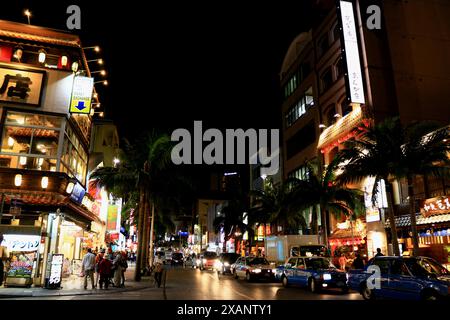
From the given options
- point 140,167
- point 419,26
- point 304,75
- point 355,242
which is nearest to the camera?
point 140,167

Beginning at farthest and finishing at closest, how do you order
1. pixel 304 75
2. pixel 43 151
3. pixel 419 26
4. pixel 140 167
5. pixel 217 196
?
1. pixel 217 196
2. pixel 304 75
3. pixel 419 26
4. pixel 140 167
5. pixel 43 151

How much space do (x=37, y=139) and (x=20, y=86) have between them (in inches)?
111

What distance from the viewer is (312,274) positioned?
1827 centimetres

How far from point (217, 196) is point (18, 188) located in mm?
123194

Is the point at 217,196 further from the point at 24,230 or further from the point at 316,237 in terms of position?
the point at 24,230

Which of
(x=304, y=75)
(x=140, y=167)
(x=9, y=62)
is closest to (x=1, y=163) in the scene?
(x=9, y=62)

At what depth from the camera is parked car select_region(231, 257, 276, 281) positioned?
985 inches

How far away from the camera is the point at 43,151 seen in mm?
20062

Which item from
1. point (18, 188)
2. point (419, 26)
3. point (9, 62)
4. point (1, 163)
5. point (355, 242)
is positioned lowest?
point (355, 242)

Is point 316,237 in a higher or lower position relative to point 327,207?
lower

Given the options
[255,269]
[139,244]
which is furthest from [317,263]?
[139,244]

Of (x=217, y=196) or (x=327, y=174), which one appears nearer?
(x=327, y=174)

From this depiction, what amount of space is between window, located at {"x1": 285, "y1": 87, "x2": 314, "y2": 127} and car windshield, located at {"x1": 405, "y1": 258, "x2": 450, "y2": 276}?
108ft

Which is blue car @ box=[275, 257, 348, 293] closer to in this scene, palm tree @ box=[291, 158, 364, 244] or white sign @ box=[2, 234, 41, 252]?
palm tree @ box=[291, 158, 364, 244]
